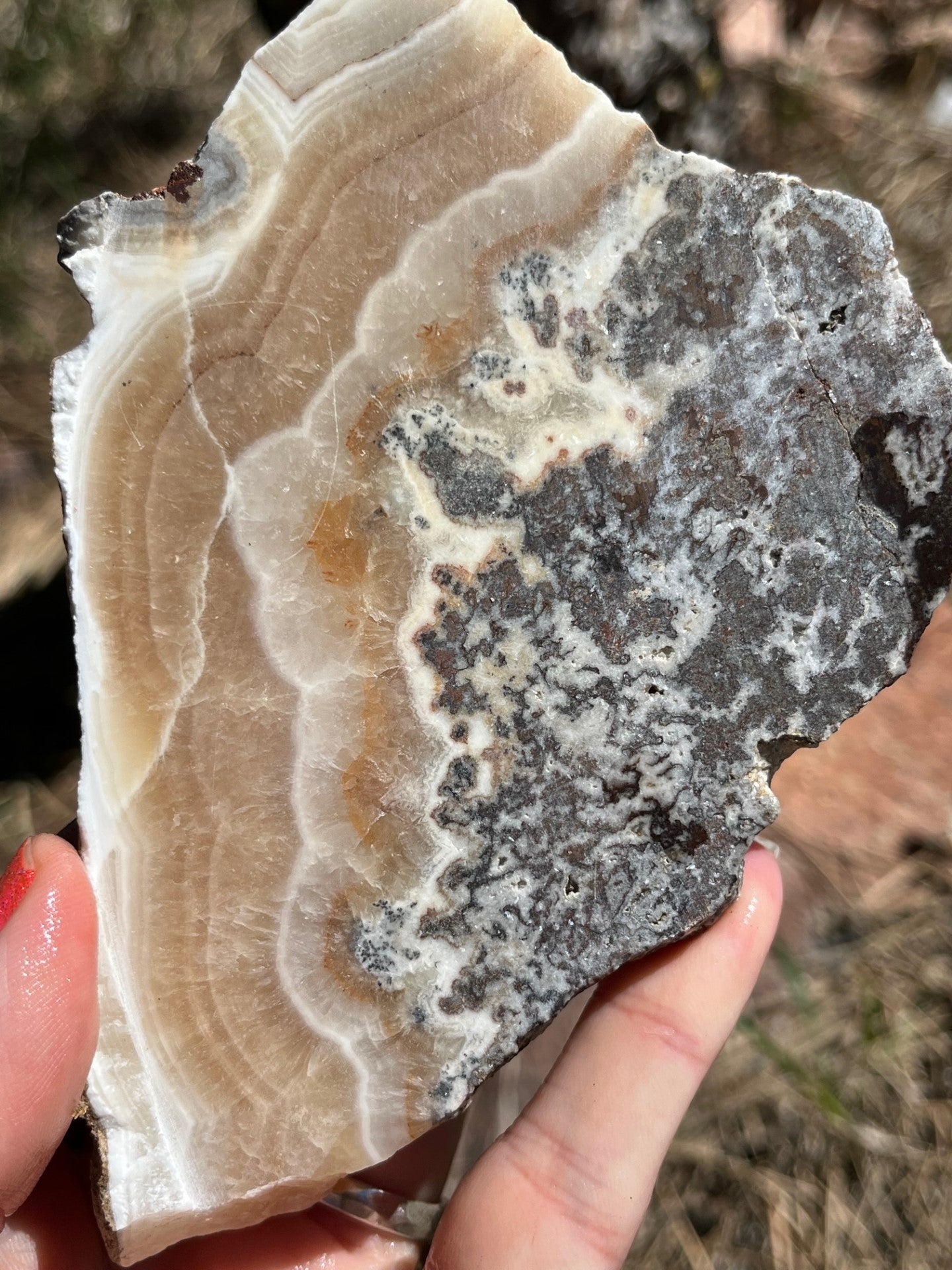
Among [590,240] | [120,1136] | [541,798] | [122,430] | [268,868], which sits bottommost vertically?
[120,1136]

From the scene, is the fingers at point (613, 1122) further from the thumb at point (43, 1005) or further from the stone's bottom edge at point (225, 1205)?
the thumb at point (43, 1005)

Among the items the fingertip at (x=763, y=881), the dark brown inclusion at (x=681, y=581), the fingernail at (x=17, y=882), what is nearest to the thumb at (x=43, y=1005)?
the fingernail at (x=17, y=882)

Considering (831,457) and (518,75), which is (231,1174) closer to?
(831,457)

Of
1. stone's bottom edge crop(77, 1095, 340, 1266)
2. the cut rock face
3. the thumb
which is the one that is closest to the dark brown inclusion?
the cut rock face

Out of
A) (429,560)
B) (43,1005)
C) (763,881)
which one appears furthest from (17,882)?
(763,881)

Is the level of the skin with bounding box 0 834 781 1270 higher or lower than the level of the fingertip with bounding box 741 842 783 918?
lower

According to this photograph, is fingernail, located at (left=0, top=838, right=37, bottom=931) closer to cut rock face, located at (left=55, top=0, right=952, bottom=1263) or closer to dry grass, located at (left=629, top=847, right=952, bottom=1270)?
cut rock face, located at (left=55, top=0, right=952, bottom=1263)

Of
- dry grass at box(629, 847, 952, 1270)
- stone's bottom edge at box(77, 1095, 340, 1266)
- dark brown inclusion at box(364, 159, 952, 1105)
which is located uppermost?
dark brown inclusion at box(364, 159, 952, 1105)

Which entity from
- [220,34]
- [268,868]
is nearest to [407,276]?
[268,868]
